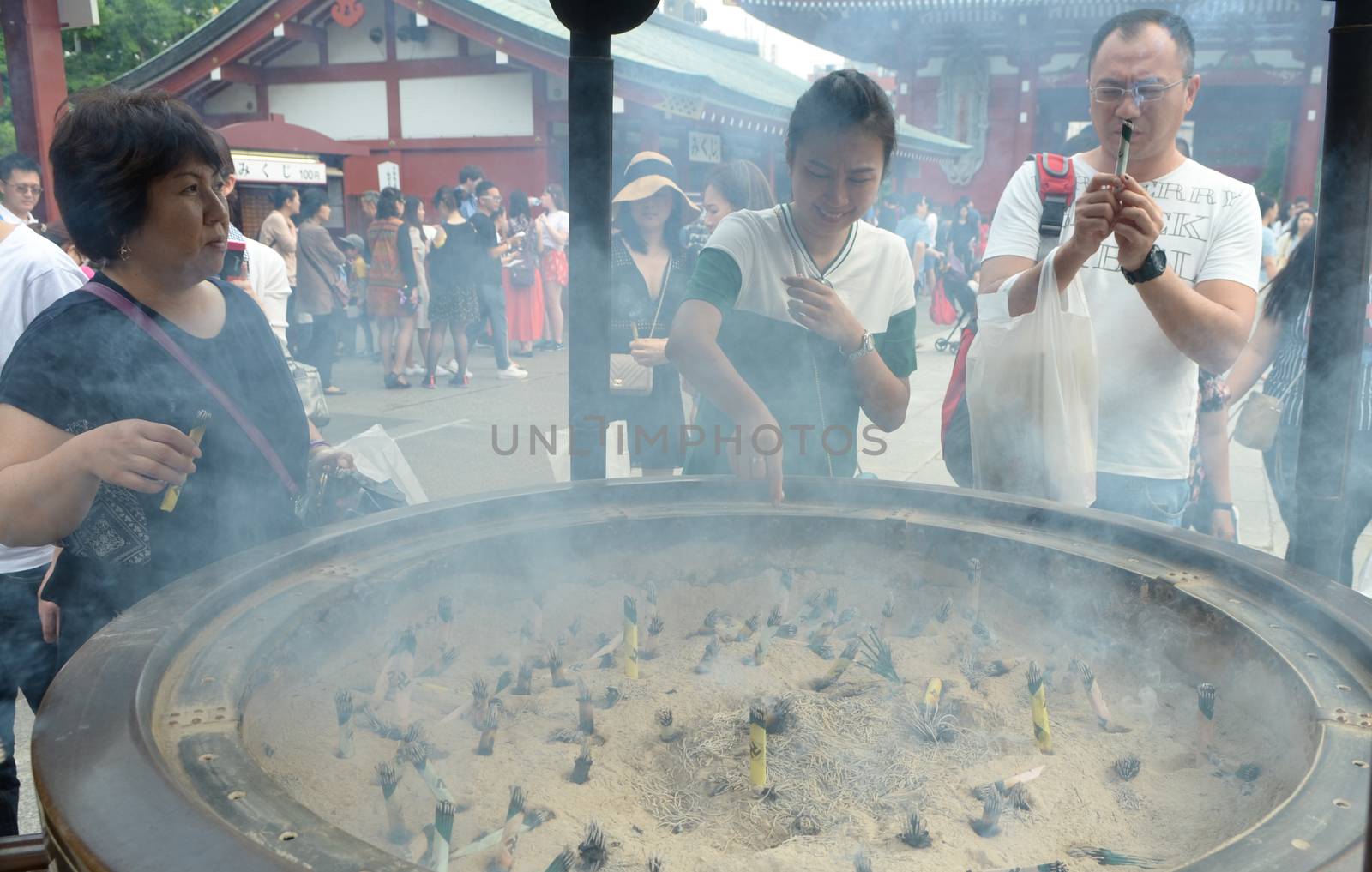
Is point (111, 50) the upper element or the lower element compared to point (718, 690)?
upper

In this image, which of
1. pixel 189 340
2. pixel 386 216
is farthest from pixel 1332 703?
pixel 386 216

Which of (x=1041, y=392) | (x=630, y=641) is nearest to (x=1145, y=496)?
(x=1041, y=392)

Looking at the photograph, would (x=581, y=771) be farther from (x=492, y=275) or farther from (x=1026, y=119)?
(x=1026, y=119)

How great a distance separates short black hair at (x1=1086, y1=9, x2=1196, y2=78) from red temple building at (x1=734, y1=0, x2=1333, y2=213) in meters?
0.40

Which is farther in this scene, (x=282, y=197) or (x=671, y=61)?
(x=671, y=61)

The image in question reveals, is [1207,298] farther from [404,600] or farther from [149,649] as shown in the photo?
[149,649]

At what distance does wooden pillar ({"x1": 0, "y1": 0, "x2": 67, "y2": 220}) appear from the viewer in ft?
19.2

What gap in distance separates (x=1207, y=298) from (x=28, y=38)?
671 centimetres

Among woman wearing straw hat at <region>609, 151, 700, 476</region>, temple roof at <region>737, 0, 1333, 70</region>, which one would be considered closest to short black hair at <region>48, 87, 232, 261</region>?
woman wearing straw hat at <region>609, 151, 700, 476</region>

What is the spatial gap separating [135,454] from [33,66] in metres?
6.08

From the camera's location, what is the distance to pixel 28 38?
588cm

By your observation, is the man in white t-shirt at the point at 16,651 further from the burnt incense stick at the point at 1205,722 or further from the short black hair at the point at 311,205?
the short black hair at the point at 311,205

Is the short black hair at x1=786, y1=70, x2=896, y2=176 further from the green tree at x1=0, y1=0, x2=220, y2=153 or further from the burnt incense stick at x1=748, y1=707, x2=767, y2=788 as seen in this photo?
the green tree at x1=0, y1=0, x2=220, y2=153

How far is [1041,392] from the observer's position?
6.48 feet
